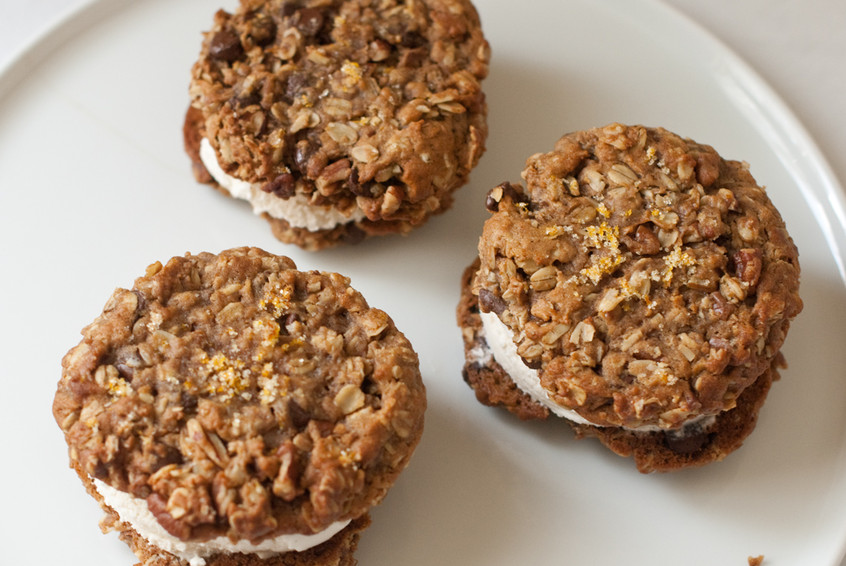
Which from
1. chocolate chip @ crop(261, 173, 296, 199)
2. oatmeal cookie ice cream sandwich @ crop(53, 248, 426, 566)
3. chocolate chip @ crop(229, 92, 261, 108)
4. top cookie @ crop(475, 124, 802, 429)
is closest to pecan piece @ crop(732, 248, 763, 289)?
top cookie @ crop(475, 124, 802, 429)

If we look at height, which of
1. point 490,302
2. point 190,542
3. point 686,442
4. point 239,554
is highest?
point 490,302

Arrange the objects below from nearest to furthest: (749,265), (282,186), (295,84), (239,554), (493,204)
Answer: (239,554)
(749,265)
(493,204)
(282,186)
(295,84)

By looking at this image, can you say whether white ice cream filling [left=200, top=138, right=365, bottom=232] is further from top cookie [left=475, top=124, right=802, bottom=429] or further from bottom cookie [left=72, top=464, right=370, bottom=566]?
bottom cookie [left=72, top=464, right=370, bottom=566]

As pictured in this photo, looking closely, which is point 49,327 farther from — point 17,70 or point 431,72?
point 431,72

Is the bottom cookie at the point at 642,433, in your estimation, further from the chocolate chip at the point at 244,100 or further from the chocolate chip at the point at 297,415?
the chocolate chip at the point at 244,100

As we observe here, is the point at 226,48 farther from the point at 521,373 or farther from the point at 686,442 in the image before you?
the point at 686,442

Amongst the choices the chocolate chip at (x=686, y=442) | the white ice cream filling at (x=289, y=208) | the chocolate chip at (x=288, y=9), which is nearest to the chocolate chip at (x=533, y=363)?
the chocolate chip at (x=686, y=442)

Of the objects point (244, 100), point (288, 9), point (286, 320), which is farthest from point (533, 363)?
point (288, 9)
